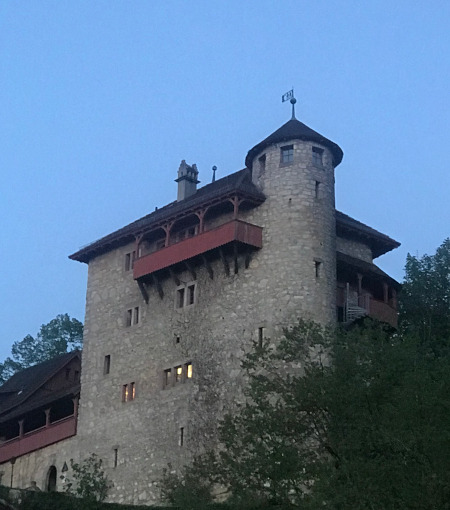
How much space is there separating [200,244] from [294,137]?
669cm

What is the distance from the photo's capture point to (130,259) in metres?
54.0

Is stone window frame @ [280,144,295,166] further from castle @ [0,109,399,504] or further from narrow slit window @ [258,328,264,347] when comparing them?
narrow slit window @ [258,328,264,347]

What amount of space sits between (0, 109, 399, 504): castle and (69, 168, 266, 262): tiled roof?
108mm

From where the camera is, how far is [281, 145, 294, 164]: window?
157ft

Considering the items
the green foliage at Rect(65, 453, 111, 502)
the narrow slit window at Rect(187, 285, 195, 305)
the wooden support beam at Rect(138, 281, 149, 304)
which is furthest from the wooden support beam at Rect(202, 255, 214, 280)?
the green foliage at Rect(65, 453, 111, 502)

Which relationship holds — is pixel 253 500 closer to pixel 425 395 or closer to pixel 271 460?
pixel 271 460

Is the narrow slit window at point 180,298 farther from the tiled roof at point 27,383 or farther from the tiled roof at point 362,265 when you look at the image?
the tiled roof at point 27,383

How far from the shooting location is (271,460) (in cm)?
3306

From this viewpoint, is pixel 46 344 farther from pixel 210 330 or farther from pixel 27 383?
pixel 210 330

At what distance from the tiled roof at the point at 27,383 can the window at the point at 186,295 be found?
16.5 m

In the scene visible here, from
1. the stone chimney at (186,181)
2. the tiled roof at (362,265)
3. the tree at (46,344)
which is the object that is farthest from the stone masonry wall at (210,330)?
the tree at (46,344)

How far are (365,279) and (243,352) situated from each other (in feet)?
30.3

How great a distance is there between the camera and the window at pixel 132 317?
5222 cm

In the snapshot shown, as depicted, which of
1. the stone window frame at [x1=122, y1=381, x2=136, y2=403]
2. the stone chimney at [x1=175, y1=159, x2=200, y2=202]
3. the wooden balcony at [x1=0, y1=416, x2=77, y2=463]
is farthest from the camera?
the stone chimney at [x1=175, y1=159, x2=200, y2=202]
